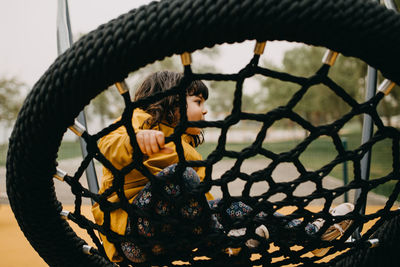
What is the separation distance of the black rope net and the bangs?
1.33ft

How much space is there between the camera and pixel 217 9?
1.19ft

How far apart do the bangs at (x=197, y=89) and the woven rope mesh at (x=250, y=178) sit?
39 centimetres

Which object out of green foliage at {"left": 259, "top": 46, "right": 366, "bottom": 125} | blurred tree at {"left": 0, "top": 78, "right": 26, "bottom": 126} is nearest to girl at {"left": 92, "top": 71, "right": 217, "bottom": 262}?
blurred tree at {"left": 0, "top": 78, "right": 26, "bottom": 126}

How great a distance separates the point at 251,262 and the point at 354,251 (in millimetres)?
187

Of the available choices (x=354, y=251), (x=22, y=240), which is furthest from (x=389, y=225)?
(x=22, y=240)

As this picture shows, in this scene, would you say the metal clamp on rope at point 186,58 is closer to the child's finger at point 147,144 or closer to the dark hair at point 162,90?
the child's finger at point 147,144

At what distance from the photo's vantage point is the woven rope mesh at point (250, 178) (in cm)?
44

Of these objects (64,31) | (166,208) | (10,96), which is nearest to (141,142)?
(166,208)

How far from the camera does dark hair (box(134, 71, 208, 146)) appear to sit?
80 cm

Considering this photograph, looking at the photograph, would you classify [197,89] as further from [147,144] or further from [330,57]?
[330,57]

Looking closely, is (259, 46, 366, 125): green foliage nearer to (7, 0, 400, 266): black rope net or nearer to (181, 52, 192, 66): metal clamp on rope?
(7, 0, 400, 266): black rope net

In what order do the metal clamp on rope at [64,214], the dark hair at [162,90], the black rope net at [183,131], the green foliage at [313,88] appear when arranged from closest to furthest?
the black rope net at [183,131] → the metal clamp on rope at [64,214] → the dark hair at [162,90] → the green foliage at [313,88]

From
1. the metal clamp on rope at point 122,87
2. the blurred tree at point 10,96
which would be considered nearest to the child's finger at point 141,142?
the metal clamp on rope at point 122,87

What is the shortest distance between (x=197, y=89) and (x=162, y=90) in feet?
0.33
